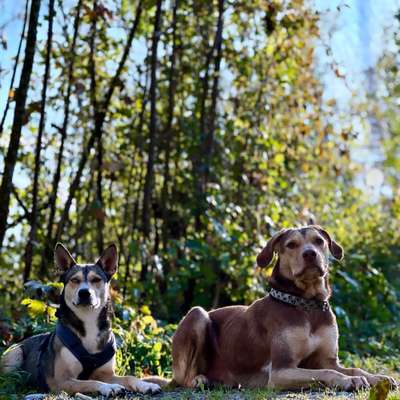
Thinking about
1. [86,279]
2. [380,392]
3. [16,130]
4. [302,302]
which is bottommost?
[380,392]

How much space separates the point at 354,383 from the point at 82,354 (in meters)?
2.29

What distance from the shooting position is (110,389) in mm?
6586

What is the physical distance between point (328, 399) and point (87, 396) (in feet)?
6.40

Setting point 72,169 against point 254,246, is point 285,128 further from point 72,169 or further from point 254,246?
point 72,169

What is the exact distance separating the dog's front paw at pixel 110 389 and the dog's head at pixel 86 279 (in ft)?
2.34

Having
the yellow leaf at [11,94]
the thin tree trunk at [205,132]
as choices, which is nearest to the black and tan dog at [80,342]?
the yellow leaf at [11,94]

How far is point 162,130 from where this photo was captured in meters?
14.1

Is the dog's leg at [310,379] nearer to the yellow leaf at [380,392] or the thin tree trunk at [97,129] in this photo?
the yellow leaf at [380,392]

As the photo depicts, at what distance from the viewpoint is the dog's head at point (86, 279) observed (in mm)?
6988

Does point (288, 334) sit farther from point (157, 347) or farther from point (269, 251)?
point (157, 347)

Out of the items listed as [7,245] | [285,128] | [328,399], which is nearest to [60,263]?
[328,399]

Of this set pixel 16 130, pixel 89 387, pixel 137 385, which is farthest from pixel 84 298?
pixel 16 130

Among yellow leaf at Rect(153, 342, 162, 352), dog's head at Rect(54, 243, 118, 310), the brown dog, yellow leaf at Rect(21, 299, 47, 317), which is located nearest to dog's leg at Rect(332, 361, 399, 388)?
the brown dog

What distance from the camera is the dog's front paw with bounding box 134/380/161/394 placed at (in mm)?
6758
